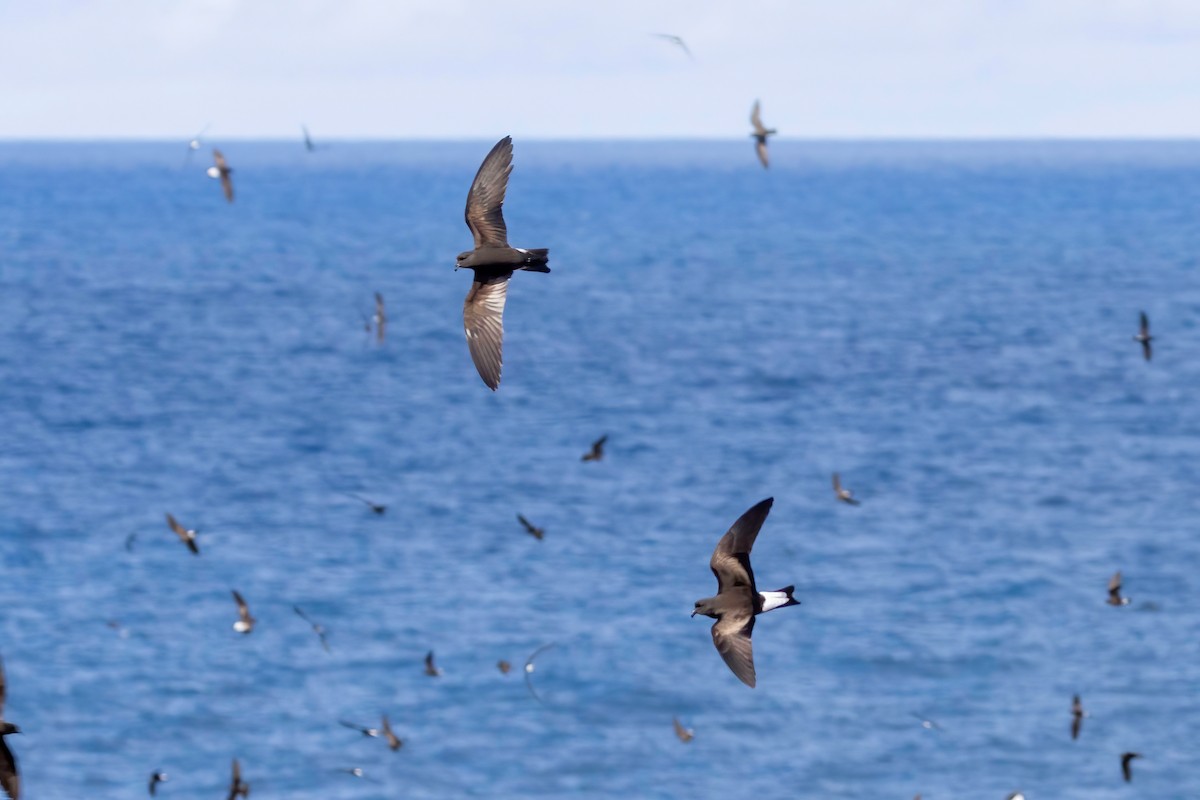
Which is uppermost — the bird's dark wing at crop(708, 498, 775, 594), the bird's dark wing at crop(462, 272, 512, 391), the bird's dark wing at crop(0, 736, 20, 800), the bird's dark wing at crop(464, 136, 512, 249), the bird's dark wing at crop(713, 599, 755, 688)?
the bird's dark wing at crop(464, 136, 512, 249)

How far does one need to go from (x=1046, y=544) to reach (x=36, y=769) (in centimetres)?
3936

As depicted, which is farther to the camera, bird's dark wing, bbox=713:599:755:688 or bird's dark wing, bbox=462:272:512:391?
bird's dark wing, bbox=462:272:512:391

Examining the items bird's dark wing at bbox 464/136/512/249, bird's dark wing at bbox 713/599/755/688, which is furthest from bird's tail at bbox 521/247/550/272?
bird's dark wing at bbox 713/599/755/688

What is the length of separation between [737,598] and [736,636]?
2.01ft

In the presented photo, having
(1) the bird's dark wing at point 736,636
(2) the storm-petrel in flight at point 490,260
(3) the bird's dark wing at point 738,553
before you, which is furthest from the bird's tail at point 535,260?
(1) the bird's dark wing at point 736,636

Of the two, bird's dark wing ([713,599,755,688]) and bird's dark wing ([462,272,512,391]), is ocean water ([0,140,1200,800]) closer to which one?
bird's dark wing ([462,272,512,391])

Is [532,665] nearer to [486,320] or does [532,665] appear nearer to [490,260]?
[486,320]

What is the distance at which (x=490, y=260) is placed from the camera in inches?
711

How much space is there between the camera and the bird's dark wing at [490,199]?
18.5 metres

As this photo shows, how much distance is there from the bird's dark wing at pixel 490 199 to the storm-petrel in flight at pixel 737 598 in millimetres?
4347

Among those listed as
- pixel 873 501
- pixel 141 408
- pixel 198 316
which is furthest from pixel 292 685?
pixel 198 316

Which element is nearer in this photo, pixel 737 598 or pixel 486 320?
pixel 737 598

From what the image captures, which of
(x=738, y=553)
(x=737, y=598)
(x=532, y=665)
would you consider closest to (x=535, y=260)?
(x=738, y=553)

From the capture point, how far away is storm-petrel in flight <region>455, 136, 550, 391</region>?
17.7m
